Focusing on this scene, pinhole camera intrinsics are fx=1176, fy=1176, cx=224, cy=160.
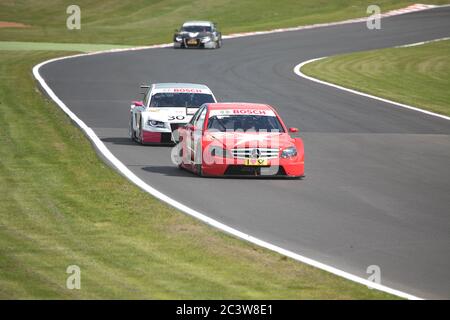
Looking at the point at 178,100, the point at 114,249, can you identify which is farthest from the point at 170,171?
the point at 114,249

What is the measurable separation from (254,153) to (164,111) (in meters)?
5.46

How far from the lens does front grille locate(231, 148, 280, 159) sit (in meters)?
19.3

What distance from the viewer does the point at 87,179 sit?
60.6 ft

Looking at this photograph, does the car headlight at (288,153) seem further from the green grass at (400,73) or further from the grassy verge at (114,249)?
the green grass at (400,73)

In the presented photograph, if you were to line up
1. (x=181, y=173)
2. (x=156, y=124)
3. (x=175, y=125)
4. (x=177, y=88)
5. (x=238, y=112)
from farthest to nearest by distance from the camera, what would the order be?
(x=177, y=88) < (x=175, y=125) < (x=156, y=124) < (x=238, y=112) < (x=181, y=173)

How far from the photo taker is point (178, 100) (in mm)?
25109

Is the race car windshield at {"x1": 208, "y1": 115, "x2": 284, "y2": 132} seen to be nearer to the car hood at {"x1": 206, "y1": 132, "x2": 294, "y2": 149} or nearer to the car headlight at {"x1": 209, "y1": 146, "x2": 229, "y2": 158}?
the car hood at {"x1": 206, "y1": 132, "x2": 294, "y2": 149}

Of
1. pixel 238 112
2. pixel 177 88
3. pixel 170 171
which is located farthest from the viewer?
pixel 177 88

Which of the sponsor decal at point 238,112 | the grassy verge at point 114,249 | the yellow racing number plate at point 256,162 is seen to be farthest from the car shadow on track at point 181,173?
the sponsor decal at point 238,112

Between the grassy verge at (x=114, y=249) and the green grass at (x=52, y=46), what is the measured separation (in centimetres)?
3208

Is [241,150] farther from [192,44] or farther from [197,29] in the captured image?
[197,29]

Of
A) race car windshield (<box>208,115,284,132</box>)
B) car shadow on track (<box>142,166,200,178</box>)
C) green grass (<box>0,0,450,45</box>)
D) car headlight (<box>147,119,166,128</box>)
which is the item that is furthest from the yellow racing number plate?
green grass (<box>0,0,450,45</box>)
